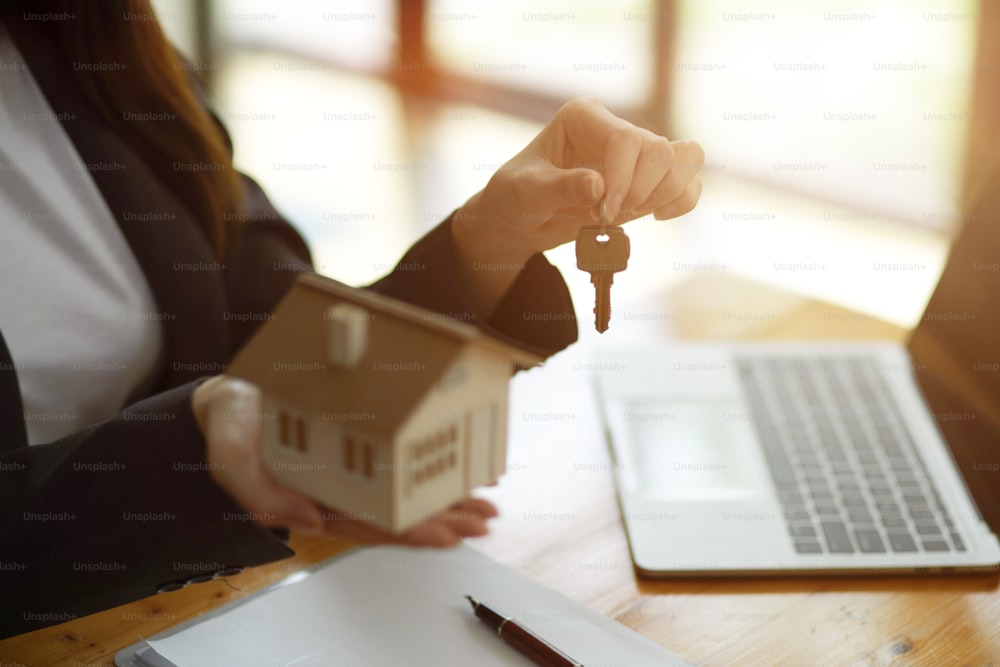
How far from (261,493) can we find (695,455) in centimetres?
64

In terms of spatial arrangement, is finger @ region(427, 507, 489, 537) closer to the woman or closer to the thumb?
the woman

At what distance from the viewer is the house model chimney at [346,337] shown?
0.38 metres

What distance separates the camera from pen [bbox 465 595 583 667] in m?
0.71

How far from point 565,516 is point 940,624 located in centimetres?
31

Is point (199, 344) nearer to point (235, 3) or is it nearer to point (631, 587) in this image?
point (631, 587)

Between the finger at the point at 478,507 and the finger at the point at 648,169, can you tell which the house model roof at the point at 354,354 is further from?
the finger at the point at 648,169

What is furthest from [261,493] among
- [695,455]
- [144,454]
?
[695,455]

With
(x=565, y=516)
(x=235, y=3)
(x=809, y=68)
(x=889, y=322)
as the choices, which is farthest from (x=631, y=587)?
(x=235, y=3)

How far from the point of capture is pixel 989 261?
1.02 metres

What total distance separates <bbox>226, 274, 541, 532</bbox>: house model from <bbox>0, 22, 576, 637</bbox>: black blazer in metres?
0.08

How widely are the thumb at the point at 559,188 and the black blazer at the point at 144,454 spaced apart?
0.18 ft

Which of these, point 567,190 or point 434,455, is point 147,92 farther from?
point 434,455

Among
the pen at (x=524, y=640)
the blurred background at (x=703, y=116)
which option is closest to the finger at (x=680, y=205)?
the pen at (x=524, y=640)

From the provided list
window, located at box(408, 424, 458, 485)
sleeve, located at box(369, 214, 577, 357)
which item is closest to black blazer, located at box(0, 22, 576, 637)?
sleeve, located at box(369, 214, 577, 357)
